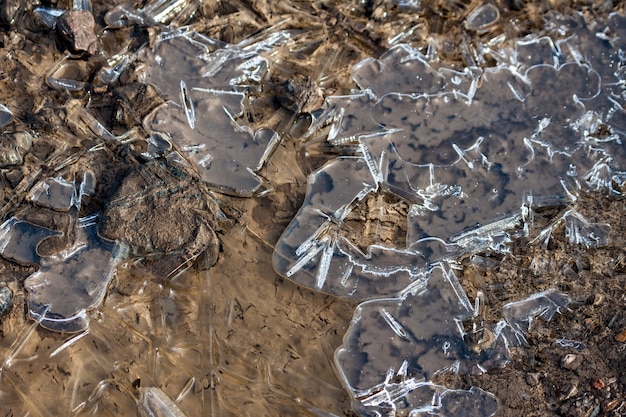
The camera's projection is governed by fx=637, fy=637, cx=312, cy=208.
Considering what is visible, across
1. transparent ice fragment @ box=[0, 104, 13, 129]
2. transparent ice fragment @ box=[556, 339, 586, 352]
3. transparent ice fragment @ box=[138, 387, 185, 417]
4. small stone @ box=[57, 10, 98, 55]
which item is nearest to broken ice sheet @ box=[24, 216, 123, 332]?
transparent ice fragment @ box=[138, 387, 185, 417]

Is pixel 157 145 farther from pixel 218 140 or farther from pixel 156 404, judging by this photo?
pixel 156 404

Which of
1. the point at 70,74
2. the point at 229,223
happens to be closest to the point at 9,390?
the point at 229,223

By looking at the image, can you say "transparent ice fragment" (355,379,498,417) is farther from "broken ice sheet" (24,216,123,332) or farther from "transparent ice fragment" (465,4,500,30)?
"transparent ice fragment" (465,4,500,30)

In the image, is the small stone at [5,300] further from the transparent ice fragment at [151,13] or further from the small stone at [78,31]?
the transparent ice fragment at [151,13]

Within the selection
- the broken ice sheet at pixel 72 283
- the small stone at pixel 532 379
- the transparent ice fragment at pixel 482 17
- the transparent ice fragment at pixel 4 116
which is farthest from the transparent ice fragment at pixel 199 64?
the small stone at pixel 532 379

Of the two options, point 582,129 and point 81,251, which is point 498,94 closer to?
point 582,129
